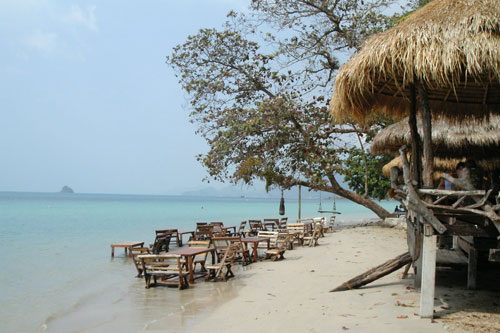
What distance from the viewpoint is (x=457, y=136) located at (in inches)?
368

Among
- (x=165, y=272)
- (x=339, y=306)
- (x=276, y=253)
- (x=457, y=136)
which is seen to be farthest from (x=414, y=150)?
(x=276, y=253)

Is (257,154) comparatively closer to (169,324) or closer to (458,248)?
(458,248)

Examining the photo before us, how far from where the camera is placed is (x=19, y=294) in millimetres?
9445

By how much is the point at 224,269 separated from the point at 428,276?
562 centimetres

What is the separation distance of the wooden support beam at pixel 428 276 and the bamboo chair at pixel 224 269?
4.84m

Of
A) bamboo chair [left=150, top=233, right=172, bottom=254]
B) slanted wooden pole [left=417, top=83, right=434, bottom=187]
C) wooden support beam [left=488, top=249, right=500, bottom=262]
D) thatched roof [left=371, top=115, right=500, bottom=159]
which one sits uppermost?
thatched roof [left=371, top=115, right=500, bottom=159]

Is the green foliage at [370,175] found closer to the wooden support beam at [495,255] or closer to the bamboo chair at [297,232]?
the bamboo chair at [297,232]

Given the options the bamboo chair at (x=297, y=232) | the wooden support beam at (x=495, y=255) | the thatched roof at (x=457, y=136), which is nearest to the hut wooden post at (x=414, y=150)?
the wooden support beam at (x=495, y=255)

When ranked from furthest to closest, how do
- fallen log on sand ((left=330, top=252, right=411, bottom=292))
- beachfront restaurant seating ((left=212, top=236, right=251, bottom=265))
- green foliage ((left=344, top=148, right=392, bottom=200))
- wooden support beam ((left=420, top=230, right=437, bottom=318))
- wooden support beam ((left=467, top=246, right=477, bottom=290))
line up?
green foliage ((left=344, top=148, right=392, bottom=200)) → beachfront restaurant seating ((left=212, top=236, right=251, bottom=265)) → fallen log on sand ((left=330, top=252, right=411, bottom=292)) → wooden support beam ((left=467, top=246, right=477, bottom=290)) → wooden support beam ((left=420, top=230, right=437, bottom=318))

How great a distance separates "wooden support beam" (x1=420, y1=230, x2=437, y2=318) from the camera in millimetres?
5035

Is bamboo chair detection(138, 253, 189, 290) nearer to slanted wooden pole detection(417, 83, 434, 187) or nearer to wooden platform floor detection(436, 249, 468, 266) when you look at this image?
wooden platform floor detection(436, 249, 468, 266)

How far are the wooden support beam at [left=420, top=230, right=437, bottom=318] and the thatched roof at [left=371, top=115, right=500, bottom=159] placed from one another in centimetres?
335

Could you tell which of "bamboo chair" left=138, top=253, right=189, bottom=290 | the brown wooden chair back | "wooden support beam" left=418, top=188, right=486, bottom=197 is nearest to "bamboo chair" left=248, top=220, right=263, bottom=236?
the brown wooden chair back

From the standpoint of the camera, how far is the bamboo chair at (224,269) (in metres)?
9.17
